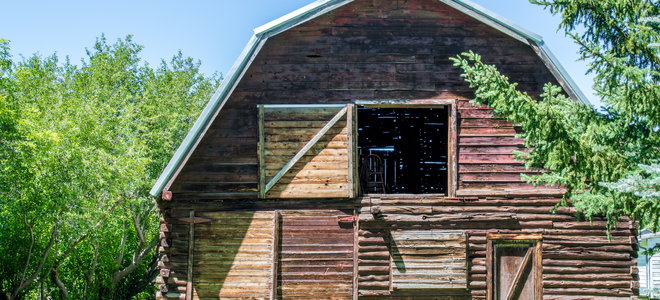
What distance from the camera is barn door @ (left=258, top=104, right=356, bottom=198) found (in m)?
11.8

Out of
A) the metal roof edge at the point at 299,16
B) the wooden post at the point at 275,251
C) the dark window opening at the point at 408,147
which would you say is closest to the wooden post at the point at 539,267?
the wooden post at the point at 275,251

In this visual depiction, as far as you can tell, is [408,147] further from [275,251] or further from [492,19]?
[275,251]

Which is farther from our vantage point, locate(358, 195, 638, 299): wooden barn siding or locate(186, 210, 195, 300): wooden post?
locate(186, 210, 195, 300): wooden post

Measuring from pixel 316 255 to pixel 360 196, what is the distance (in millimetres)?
1330

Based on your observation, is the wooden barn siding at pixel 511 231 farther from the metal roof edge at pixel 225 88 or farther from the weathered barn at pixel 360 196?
the metal roof edge at pixel 225 88

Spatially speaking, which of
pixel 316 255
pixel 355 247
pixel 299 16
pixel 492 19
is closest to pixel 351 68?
pixel 299 16

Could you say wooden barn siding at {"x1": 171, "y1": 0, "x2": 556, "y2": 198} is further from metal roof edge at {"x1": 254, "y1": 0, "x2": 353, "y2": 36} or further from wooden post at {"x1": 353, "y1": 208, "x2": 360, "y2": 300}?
wooden post at {"x1": 353, "y1": 208, "x2": 360, "y2": 300}

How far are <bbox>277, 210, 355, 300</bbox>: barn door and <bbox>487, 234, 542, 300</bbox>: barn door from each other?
8.39ft

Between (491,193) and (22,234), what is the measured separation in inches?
542

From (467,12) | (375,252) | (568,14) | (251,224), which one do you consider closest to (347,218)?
(375,252)

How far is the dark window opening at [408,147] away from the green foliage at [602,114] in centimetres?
980

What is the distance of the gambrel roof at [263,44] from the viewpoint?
11.5m

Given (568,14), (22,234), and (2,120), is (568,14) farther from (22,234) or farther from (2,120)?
(22,234)

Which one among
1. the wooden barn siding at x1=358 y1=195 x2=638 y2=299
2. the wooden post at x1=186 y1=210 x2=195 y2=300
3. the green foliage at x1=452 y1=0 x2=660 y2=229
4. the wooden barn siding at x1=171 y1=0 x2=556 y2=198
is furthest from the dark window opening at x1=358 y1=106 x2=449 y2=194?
the green foliage at x1=452 y1=0 x2=660 y2=229
